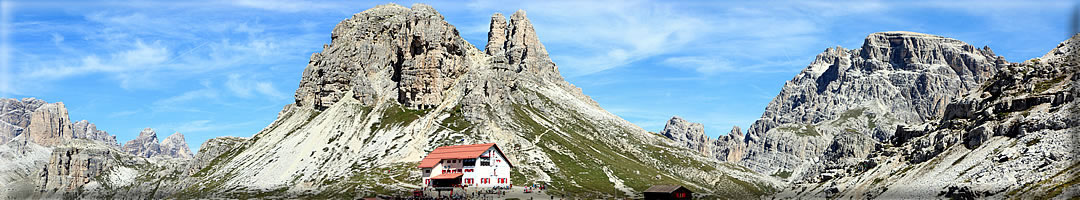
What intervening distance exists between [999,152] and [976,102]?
3299 cm

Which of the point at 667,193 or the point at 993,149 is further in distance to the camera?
the point at 667,193

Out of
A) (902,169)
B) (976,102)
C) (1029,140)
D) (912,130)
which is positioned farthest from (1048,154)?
(912,130)

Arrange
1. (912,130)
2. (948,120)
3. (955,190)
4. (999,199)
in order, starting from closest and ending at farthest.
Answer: (999,199) → (955,190) → (948,120) → (912,130)

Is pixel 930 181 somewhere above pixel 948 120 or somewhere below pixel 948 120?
below

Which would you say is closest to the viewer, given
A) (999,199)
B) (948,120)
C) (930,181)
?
(999,199)

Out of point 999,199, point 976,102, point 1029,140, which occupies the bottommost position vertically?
point 999,199

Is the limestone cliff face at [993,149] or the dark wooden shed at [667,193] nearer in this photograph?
the limestone cliff face at [993,149]

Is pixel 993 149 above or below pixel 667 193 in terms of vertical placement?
above

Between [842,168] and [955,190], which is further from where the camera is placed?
[842,168]

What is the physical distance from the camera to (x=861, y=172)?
167 metres

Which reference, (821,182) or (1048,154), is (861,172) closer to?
(821,182)

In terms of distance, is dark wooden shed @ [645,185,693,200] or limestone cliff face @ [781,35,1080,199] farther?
dark wooden shed @ [645,185,693,200]

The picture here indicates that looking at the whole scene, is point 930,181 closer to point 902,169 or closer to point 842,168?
point 902,169

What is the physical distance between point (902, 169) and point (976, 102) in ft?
71.7
